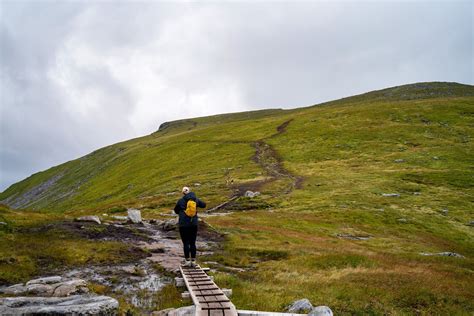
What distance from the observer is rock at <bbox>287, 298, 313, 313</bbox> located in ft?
44.7

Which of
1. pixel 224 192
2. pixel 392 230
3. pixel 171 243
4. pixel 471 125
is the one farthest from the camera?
pixel 471 125

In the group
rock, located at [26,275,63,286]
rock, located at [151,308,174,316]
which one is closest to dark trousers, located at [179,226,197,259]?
rock, located at [26,275,63,286]

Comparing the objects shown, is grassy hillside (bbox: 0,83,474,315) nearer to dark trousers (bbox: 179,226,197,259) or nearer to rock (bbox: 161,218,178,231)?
dark trousers (bbox: 179,226,197,259)

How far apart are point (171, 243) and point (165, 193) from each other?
5023 cm

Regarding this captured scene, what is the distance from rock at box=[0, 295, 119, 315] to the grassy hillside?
497cm

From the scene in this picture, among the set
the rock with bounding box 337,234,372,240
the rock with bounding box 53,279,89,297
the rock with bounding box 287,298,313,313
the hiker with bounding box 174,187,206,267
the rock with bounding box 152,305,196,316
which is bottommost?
the rock with bounding box 337,234,372,240

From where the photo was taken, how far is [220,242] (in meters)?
31.8

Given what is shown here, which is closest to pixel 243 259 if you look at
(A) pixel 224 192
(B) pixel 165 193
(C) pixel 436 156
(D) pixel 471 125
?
(A) pixel 224 192

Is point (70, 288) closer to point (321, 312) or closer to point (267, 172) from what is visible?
point (321, 312)

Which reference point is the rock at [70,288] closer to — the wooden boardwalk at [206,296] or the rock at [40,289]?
the rock at [40,289]

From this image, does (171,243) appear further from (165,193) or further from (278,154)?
(278,154)

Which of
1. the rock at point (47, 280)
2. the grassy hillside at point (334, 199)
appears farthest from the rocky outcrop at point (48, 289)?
the grassy hillside at point (334, 199)

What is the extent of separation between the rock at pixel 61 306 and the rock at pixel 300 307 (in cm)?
617

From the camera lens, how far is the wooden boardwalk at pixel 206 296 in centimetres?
1177
